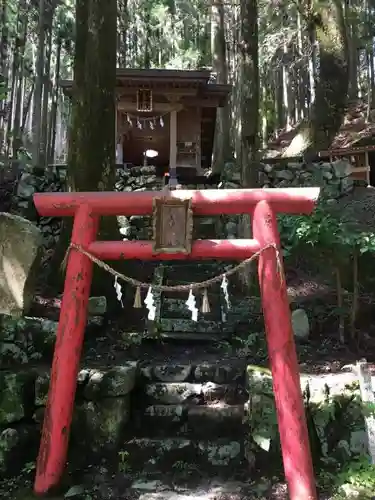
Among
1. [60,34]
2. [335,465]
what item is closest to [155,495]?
[335,465]

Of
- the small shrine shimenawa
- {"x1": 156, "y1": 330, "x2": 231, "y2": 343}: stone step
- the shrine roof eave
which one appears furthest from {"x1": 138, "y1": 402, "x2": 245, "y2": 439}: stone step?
the shrine roof eave

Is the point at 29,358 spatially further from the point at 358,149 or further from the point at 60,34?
the point at 60,34

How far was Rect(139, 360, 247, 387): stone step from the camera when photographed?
5.96 meters

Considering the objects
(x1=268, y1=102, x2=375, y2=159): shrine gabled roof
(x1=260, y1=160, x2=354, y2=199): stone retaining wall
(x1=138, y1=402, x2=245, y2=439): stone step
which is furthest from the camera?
(x1=268, y1=102, x2=375, y2=159): shrine gabled roof

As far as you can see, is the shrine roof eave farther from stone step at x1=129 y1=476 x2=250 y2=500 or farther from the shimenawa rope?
stone step at x1=129 y1=476 x2=250 y2=500

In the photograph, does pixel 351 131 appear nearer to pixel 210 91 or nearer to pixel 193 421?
pixel 210 91

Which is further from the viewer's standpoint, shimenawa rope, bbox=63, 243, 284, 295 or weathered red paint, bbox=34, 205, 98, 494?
shimenawa rope, bbox=63, 243, 284, 295

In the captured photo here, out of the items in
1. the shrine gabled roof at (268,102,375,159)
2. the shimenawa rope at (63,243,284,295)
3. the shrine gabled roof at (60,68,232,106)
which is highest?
the shrine gabled roof at (268,102,375,159)

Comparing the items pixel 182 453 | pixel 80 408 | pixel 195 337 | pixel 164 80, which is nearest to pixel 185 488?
pixel 182 453

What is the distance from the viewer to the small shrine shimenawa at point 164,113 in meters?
12.9

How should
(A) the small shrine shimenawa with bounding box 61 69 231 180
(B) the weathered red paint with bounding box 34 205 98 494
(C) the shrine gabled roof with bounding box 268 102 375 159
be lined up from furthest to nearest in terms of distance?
(C) the shrine gabled roof with bounding box 268 102 375 159, (A) the small shrine shimenawa with bounding box 61 69 231 180, (B) the weathered red paint with bounding box 34 205 98 494

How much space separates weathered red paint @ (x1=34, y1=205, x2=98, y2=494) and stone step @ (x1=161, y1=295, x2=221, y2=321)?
307 centimetres

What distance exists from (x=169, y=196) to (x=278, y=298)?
1.52 m

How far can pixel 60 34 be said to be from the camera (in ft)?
68.3
